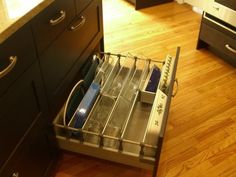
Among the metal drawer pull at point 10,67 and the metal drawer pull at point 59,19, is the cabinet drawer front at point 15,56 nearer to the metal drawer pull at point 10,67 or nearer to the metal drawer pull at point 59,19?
the metal drawer pull at point 10,67

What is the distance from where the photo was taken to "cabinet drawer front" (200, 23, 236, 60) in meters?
1.85

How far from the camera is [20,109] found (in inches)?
35.9

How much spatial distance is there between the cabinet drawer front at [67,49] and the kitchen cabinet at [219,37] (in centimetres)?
86

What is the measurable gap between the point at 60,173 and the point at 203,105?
92 centimetres

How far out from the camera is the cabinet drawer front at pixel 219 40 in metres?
1.85

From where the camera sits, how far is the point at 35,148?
42.1 inches

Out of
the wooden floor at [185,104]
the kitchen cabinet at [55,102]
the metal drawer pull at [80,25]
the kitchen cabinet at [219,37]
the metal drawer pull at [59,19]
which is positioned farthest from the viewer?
the kitchen cabinet at [219,37]

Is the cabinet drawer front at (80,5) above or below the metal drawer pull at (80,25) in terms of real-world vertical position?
above

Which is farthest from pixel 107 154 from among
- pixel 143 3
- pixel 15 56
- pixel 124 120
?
pixel 143 3

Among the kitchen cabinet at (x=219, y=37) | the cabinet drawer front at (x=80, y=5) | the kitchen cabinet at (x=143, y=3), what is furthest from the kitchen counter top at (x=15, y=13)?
the kitchen cabinet at (x=143, y=3)

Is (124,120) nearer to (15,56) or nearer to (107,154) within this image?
(107,154)

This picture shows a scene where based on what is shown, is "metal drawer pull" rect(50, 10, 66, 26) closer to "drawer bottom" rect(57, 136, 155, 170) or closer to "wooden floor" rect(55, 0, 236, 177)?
"drawer bottom" rect(57, 136, 155, 170)

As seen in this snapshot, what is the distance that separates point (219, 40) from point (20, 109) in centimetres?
151

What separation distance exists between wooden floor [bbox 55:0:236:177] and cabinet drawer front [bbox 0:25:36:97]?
0.66 meters
